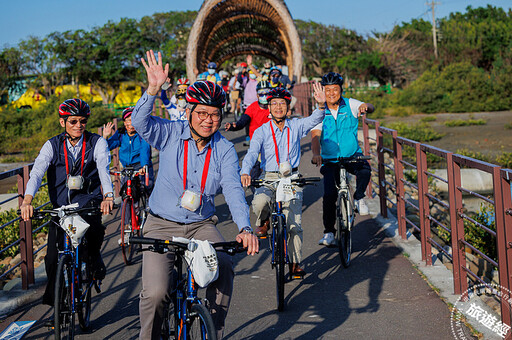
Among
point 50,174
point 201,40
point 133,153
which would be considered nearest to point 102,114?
point 201,40

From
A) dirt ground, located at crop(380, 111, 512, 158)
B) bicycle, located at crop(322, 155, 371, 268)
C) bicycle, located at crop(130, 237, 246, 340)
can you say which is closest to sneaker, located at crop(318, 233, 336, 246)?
bicycle, located at crop(322, 155, 371, 268)

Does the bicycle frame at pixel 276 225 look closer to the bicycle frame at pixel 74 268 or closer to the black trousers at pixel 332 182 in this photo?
the black trousers at pixel 332 182

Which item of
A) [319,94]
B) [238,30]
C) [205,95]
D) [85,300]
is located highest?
[238,30]

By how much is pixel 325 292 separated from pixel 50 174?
312 centimetres

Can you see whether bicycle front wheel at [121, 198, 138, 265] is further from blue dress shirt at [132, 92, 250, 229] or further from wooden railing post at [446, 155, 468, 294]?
wooden railing post at [446, 155, 468, 294]

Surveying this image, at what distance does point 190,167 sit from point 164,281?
2.81ft

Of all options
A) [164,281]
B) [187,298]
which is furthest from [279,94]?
[187,298]

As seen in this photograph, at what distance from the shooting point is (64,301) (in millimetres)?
4906

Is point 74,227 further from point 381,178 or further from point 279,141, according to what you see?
point 381,178

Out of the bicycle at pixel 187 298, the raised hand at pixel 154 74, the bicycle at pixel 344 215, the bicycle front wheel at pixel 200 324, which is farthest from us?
the bicycle at pixel 344 215

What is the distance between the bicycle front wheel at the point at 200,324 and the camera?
332cm

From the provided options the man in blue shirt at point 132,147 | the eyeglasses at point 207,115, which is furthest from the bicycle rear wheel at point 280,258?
the man in blue shirt at point 132,147

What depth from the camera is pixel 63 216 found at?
5160 millimetres

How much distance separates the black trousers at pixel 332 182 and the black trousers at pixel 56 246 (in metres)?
3.02
